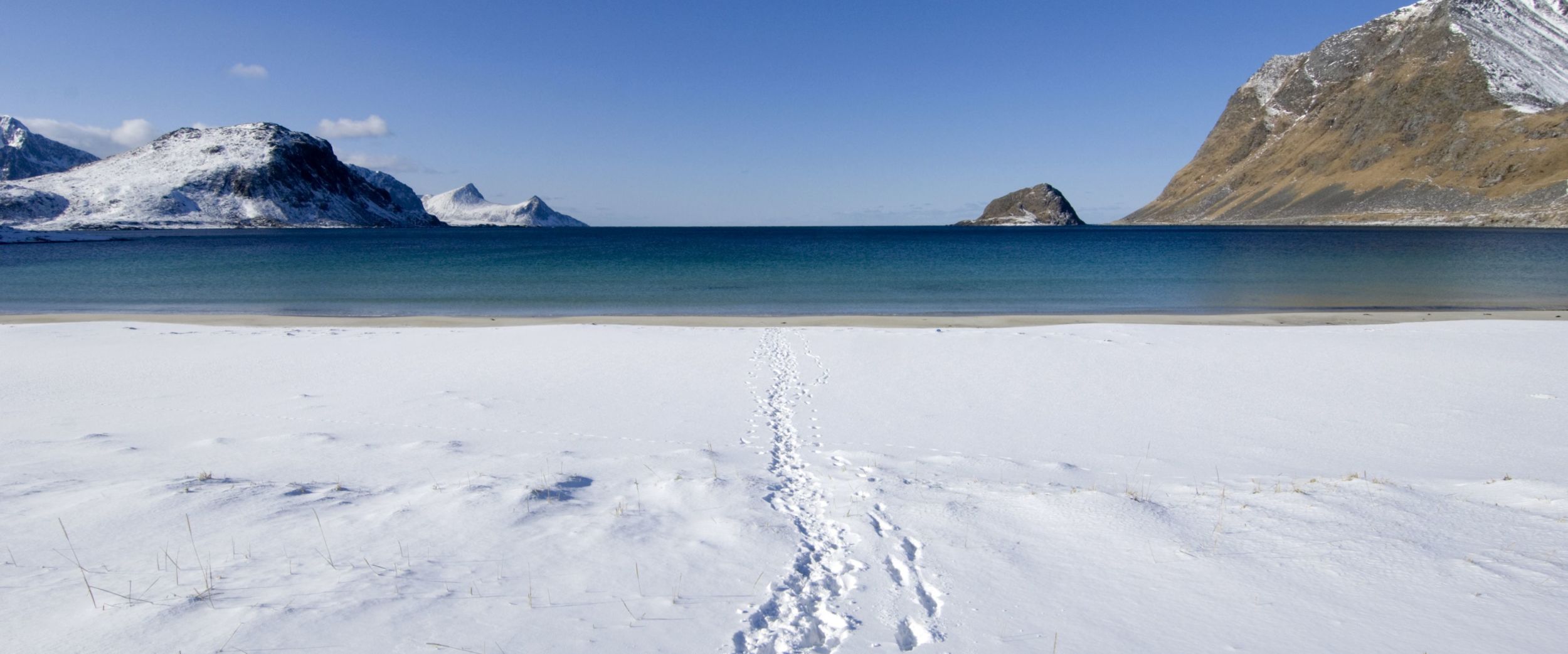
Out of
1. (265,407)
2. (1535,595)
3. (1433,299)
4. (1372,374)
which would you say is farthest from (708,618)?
(1433,299)

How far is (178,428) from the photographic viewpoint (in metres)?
9.47

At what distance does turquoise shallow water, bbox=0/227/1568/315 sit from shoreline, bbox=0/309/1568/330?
2.18m

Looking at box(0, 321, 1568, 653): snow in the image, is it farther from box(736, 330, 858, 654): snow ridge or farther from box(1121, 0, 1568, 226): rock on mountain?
box(1121, 0, 1568, 226): rock on mountain

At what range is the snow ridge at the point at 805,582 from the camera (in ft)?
14.2

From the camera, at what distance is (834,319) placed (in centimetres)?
2538

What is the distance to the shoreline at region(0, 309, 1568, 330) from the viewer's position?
77.2 ft

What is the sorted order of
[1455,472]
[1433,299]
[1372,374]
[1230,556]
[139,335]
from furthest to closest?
[1433,299] → [139,335] → [1372,374] → [1455,472] → [1230,556]

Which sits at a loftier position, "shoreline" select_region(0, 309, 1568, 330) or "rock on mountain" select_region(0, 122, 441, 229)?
"rock on mountain" select_region(0, 122, 441, 229)

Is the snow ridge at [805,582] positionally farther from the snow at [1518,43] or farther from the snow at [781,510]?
the snow at [1518,43]

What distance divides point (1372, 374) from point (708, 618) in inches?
582

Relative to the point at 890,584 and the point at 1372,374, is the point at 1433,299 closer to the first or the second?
the point at 1372,374

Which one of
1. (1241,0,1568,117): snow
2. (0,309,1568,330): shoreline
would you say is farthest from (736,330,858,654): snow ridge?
(1241,0,1568,117): snow

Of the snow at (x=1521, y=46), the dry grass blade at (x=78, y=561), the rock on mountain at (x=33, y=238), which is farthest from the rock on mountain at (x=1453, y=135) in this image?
the rock on mountain at (x=33, y=238)

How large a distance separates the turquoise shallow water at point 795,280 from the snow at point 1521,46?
130 metres
